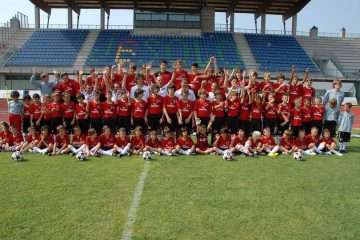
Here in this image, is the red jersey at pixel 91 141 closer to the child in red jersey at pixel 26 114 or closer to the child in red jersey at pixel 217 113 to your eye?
the child in red jersey at pixel 26 114

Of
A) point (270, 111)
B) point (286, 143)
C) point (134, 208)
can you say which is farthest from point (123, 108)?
point (134, 208)

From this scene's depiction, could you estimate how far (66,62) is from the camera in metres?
32.8

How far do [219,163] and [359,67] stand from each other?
108 feet

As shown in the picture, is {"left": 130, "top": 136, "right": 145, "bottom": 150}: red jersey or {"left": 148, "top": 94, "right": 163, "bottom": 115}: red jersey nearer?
{"left": 130, "top": 136, "right": 145, "bottom": 150}: red jersey

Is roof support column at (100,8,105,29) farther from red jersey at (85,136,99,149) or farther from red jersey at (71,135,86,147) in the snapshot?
red jersey at (85,136,99,149)

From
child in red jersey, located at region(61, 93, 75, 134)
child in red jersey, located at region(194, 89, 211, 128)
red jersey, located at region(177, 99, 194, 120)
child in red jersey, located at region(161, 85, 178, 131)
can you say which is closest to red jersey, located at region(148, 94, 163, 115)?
child in red jersey, located at region(161, 85, 178, 131)

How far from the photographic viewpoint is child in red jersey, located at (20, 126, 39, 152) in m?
9.58

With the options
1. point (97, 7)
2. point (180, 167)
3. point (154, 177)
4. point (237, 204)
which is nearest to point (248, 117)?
point (180, 167)

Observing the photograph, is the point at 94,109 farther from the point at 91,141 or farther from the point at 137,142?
the point at 137,142

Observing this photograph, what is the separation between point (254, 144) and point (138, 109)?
3190 mm

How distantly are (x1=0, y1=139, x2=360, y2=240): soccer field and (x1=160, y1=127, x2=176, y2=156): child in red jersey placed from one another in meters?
0.82

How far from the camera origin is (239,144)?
9750mm

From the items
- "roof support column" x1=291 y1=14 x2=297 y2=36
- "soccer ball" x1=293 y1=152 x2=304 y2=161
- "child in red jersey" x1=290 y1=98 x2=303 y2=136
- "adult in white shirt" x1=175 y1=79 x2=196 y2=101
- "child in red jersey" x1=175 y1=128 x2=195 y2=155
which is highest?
"roof support column" x1=291 y1=14 x2=297 y2=36

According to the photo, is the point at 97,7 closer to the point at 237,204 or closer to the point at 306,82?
the point at 306,82
